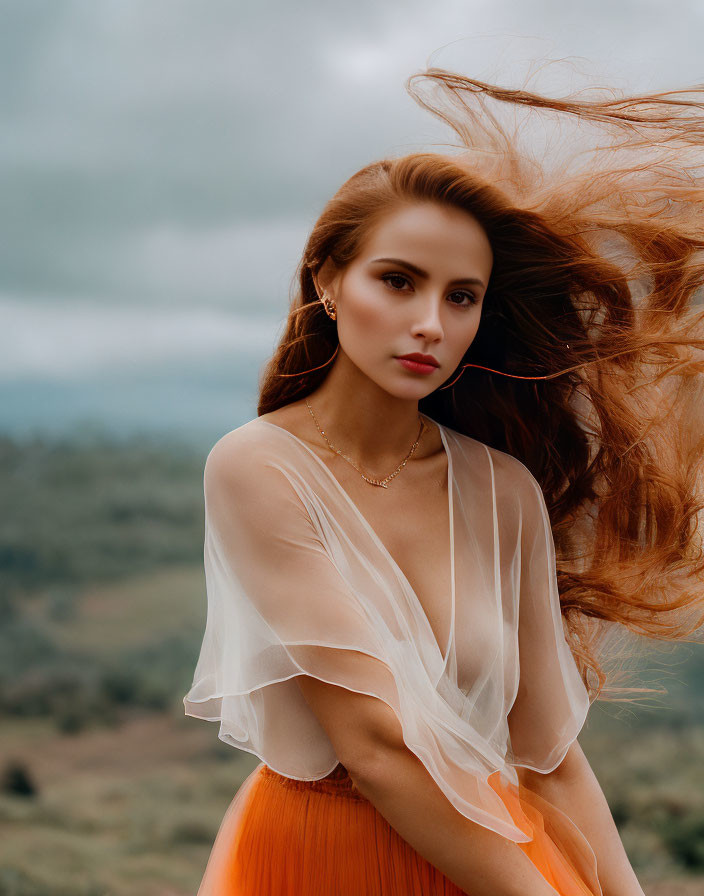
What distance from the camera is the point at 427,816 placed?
1.86m

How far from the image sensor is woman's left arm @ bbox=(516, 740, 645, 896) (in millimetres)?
2162

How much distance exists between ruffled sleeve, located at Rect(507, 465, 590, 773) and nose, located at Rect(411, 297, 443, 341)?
519 mm

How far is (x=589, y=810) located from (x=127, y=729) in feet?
36.1

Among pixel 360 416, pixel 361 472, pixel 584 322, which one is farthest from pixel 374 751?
pixel 584 322

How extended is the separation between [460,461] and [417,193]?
61 cm

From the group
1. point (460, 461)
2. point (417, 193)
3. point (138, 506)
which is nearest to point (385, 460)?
point (460, 461)

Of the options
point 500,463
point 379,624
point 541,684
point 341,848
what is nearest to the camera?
point 379,624

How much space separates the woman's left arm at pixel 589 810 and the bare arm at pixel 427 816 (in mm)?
336

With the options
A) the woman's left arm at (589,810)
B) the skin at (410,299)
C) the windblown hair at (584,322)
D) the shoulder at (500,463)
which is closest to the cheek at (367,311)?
the skin at (410,299)

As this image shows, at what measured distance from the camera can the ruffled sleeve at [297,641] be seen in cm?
188

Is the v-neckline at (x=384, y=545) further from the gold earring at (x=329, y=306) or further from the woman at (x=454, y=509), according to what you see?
the gold earring at (x=329, y=306)

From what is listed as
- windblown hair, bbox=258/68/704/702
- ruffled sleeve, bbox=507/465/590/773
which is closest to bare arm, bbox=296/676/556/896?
ruffled sleeve, bbox=507/465/590/773

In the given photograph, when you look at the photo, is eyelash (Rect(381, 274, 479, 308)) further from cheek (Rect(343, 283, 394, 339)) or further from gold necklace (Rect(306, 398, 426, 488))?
gold necklace (Rect(306, 398, 426, 488))

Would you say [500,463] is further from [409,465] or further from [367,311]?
[367,311]
